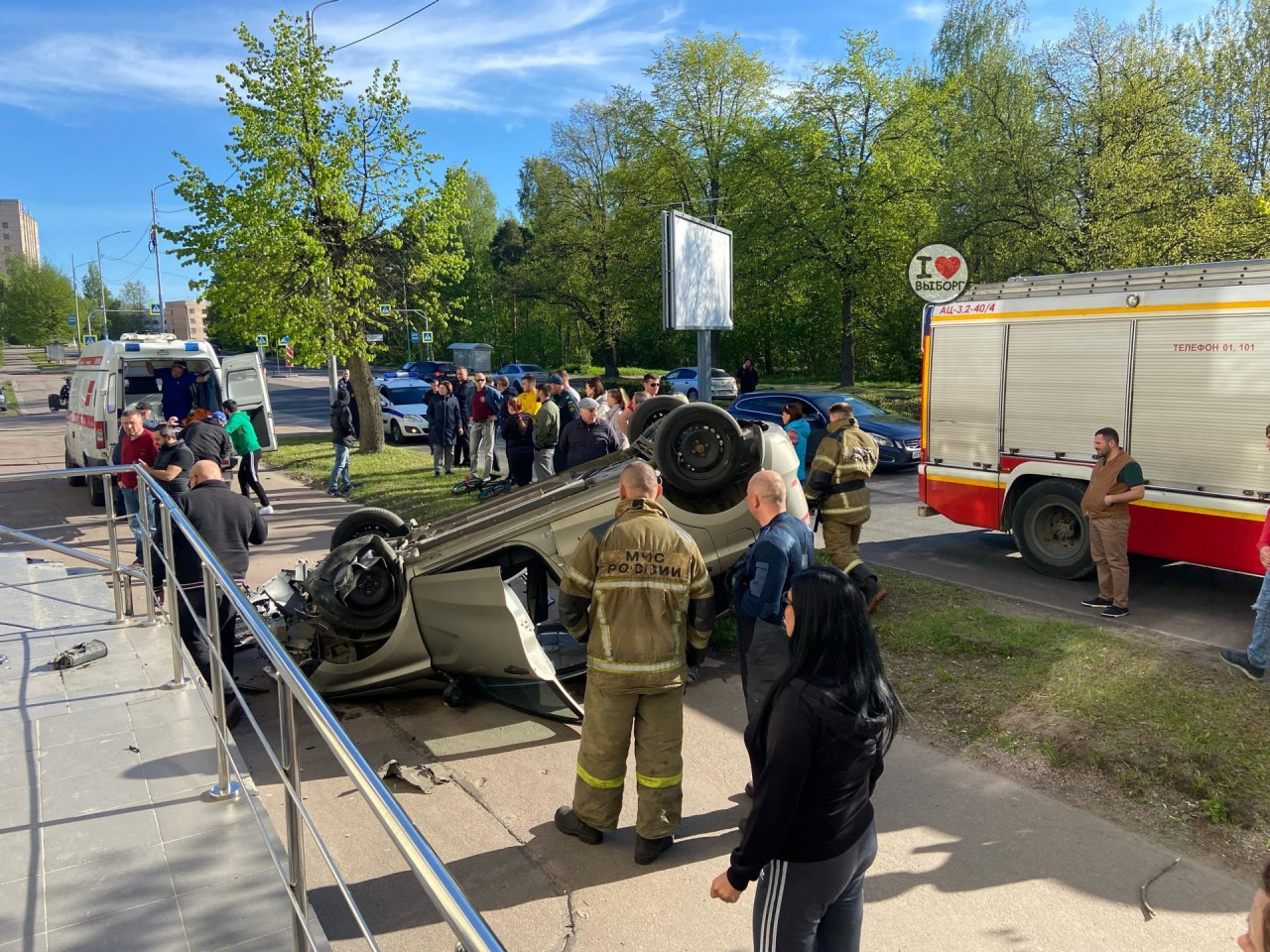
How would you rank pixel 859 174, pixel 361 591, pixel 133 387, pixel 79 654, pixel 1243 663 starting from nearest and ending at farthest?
pixel 79 654 < pixel 361 591 < pixel 1243 663 < pixel 133 387 < pixel 859 174

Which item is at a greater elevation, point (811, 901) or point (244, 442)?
point (244, 442)

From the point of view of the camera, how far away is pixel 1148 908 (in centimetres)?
379

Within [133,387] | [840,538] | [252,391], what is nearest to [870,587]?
[840,538]

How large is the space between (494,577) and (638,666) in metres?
1.53

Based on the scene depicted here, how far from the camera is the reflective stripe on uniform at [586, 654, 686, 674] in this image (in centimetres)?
414

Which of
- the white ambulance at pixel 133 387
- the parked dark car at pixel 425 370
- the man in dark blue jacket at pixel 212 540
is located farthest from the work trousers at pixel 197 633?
the parked dark car at pixel 425 370

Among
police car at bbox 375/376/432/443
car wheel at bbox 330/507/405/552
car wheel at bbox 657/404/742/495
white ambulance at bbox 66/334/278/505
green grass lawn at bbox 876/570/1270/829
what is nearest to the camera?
green grass lawn at bbox 876/570/1270/829

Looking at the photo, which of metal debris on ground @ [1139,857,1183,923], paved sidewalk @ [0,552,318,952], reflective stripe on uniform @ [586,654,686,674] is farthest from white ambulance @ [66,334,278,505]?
metal debris on ground @ [1139,857,1183,923]

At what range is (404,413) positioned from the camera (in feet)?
71.9

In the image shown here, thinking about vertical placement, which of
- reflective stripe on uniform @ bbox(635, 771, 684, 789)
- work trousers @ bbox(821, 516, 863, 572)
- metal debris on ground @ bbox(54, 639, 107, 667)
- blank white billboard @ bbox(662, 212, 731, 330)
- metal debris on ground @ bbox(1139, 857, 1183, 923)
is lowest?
metal debris on ground @ bbox(1139, 857, 1183, 923)

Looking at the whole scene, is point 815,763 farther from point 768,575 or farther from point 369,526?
point 369,526

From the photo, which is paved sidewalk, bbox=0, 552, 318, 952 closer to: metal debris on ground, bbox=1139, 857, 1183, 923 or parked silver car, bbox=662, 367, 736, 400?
metal debris on ground, bbox=1139, 857, 1183, 923

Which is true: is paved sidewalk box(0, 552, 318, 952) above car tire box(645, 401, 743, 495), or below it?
below

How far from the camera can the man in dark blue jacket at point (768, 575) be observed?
4203 mm
